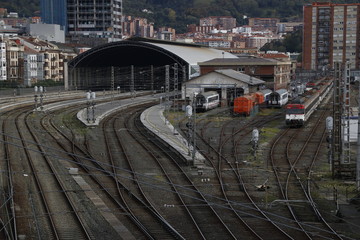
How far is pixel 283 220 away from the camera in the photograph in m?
16.1

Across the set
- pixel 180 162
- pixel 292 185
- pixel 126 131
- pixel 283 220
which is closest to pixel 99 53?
pixel 126 131

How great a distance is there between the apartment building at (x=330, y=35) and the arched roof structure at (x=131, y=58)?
1096 inches

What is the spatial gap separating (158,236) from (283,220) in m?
3.48

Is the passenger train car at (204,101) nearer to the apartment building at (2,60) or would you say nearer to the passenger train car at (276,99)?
the passenger train car at (276,99)

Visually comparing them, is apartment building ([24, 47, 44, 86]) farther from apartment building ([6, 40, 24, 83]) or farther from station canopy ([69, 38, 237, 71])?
station canopy ([69, 38, 237, 71])

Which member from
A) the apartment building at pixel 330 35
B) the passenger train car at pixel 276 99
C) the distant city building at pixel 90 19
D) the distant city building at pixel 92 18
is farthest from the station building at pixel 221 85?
the distant city building at pixel 92 18

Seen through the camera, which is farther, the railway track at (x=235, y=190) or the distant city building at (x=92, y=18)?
the distant city building at (x=92, y=18)

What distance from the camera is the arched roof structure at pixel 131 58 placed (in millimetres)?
65375

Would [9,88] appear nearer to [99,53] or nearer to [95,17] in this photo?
[99,53]

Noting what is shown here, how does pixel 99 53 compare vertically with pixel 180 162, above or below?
above

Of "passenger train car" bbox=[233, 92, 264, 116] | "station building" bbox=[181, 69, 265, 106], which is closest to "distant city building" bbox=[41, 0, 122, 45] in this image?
"station building" bbox=[181, 69, 265, 106]

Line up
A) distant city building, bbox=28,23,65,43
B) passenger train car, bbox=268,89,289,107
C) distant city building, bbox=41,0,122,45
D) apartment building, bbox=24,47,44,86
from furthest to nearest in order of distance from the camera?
distant city building, bbox=41,0,122,45 → distant city building, bbox=28,23,65,43 → apartment building, bbox=24,47,44,86 → passenger train car, bbox=268,89,289,107

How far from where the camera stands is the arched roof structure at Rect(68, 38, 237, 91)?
214ft

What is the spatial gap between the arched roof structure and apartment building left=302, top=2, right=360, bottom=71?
91.3ft
